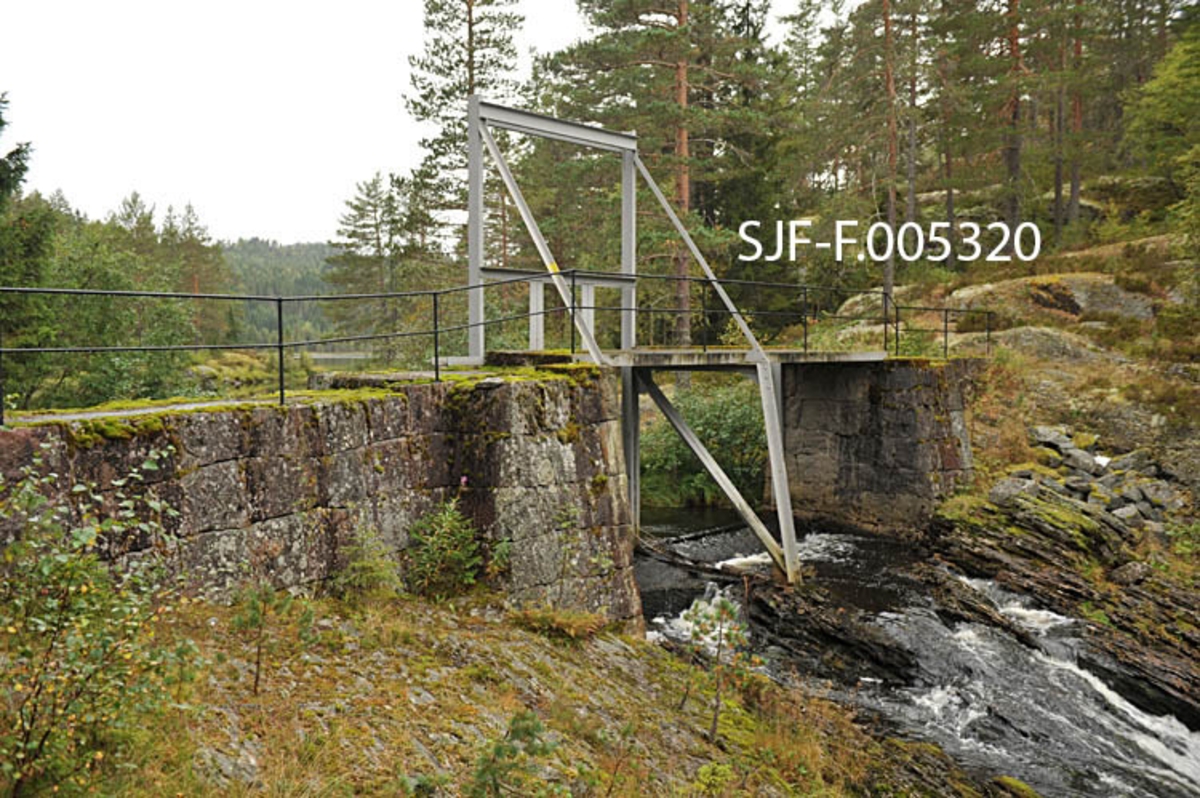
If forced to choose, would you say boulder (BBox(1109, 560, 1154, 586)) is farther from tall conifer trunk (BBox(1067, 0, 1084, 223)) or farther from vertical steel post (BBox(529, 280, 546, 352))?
tall conifer trunk (BBox(1067, 0, 1084, 223))

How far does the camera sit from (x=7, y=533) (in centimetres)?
427

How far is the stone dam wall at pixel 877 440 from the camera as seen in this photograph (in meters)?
13.6

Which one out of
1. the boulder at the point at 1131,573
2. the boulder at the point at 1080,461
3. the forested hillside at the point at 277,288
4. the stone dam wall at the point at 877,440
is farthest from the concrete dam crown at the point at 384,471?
the forested hillside at the point at 277,288

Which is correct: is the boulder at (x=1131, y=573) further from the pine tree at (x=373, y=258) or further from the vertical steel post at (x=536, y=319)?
the pine tree at (x=373, y=258)

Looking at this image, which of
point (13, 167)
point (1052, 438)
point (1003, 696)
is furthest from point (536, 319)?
point (13, 167)

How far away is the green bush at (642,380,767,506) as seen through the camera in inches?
686

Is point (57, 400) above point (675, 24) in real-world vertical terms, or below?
below

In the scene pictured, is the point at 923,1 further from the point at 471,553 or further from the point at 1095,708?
the point at 471,553

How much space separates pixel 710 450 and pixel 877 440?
4662 mm

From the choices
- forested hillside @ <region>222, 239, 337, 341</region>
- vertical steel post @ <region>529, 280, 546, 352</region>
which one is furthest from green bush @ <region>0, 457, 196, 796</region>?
forested hillside @ <region>222, 239, 337, 341</region>

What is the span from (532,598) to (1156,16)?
3935 cm

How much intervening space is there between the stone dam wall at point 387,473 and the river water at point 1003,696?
2933mm

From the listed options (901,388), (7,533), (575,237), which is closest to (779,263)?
(575,237)

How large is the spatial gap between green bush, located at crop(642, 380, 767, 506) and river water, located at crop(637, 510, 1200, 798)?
542cm
